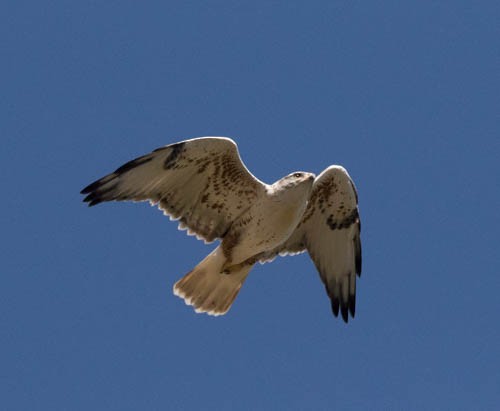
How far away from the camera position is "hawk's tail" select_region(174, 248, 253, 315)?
13172 mm

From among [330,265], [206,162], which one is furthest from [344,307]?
[206,162]

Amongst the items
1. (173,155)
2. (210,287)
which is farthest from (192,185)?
(210,287)

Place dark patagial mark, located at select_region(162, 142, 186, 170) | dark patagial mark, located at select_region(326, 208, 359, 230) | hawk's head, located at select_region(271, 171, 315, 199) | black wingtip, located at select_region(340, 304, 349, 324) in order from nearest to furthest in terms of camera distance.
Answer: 1. hawk's head, located at select_region(271, 171, 315, 199)
2. dark patagial mark, located at select_region(162, 142, 186, 170)
3. dark patagial mark, located at select_region(326, 208, 359, 230)
4. black wingtip, located at select_region(340, 304, 349, 324)

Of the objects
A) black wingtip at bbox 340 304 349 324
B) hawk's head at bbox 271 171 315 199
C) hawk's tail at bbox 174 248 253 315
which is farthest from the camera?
black wingtip at bbox 340 304 349 324

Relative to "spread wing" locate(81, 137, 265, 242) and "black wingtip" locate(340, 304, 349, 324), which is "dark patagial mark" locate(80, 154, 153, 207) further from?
"black wingtip" locate(340, 304, 349, 324)

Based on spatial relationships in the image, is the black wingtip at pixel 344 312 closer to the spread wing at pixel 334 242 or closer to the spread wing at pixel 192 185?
the spread wing at pixel 334 242

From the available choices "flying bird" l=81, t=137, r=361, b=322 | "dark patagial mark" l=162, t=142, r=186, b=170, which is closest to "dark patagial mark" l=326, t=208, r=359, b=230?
"flying bird" l=81, t=137, r=361, b=322

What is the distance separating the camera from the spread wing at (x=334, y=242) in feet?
43.2

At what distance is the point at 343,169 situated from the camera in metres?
12.9

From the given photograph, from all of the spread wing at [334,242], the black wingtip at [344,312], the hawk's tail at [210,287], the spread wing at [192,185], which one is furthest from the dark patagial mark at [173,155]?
the black wingtip at [344,312]

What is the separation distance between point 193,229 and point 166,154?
99cm

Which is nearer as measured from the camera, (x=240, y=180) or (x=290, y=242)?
(x=240, y=180)

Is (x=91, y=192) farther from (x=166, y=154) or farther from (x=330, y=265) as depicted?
(x=330, y=265)

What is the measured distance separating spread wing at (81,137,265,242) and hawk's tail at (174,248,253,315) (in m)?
0.40
